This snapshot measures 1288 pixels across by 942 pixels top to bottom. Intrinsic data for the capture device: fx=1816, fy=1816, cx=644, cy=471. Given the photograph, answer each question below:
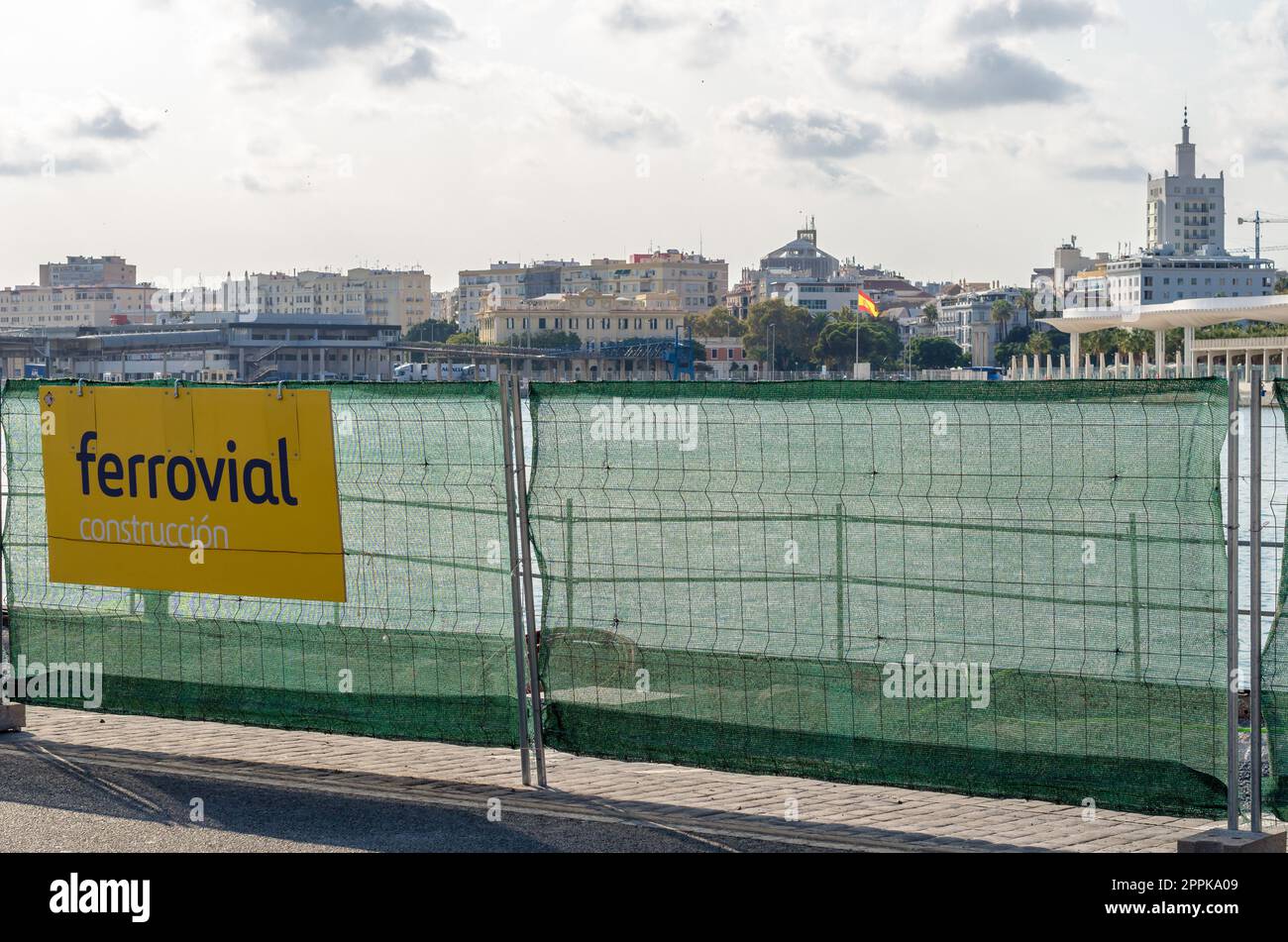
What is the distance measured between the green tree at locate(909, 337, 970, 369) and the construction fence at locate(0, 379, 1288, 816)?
580 feet

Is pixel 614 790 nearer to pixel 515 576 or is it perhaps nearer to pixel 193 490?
pixel 515 576

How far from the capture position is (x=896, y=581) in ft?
24.9

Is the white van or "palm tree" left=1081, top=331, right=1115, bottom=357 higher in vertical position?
"palm tree" left=1081, top=331, right=1115, bottom=357

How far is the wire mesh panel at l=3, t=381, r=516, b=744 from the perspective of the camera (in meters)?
8.39

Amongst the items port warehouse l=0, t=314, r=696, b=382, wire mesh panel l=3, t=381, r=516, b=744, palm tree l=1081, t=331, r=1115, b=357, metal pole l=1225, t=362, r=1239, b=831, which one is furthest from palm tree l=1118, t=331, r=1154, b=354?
metal pole l=1225, t=362, r=1239, b=831

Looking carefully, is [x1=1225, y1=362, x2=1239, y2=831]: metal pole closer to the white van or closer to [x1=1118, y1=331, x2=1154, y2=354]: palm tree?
the white van

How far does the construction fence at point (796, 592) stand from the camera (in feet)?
23.3

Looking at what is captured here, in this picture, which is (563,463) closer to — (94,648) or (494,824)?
(494,824)

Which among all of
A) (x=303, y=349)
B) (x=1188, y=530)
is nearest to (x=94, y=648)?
(x=1188, y=530)

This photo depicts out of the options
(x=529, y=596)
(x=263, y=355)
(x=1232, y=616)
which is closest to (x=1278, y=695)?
(x=1232, y=616)

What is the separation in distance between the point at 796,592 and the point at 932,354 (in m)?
183

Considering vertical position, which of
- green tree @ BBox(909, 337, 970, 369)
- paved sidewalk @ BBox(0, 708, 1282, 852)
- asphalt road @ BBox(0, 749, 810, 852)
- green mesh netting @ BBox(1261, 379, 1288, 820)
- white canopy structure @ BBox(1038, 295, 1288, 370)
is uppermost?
white canopy structure @ BBox(1038, 295, 1288, 370)

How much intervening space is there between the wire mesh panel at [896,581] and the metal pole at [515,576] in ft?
0.42
